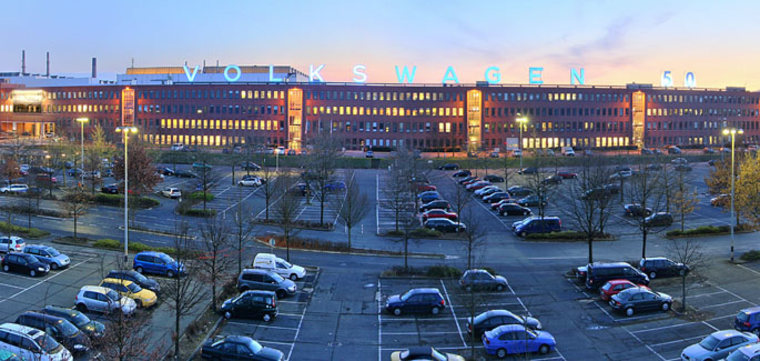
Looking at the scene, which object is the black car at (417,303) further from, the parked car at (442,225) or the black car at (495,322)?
the parked car at (442,225)

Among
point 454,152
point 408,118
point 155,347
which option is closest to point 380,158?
point 454,152

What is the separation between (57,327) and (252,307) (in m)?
8.03

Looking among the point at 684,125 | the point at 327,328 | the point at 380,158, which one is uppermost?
the point at 684,125

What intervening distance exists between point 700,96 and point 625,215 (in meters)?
93.7

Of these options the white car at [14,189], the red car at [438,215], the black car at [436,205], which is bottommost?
the red car at [438,215]

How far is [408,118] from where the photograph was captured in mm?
116812

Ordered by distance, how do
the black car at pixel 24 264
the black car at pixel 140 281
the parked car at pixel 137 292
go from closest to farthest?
the parked car at pixel 137 292 → the black car at pixel 140 281 → the black car at pixel 24 264

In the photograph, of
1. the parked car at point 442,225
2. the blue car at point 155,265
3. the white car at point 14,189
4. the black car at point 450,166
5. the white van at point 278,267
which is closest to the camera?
the blue car at point 155,265

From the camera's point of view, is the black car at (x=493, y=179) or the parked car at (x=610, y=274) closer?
the parked car at (x=610, y=274)

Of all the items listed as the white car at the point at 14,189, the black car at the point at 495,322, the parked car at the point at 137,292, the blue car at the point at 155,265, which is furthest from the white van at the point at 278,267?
the white car at the point at 14,189

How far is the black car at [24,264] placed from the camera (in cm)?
3155

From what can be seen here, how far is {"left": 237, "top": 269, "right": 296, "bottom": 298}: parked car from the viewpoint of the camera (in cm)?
3002

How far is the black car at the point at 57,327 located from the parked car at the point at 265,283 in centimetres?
891

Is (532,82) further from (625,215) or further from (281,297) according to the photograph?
(281,297)
